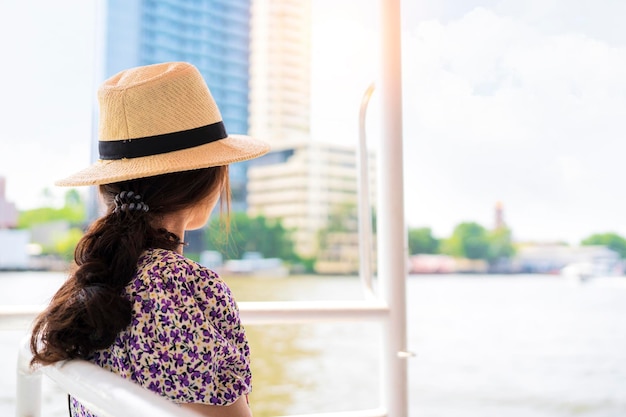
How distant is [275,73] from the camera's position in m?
19.2

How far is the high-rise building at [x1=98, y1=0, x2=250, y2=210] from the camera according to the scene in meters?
7.70

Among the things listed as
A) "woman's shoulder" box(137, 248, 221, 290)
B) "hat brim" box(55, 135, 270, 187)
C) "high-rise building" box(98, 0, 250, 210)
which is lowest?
"woman's shoulder" box(137, 248, 221, 290)

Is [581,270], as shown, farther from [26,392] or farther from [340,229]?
[26,392]

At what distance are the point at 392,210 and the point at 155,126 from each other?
59 cm

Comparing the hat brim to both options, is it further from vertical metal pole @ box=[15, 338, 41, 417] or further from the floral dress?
vertical metal pole @ box=[15, 338, 41, 417]

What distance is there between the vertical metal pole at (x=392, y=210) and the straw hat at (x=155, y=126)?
1.53ft

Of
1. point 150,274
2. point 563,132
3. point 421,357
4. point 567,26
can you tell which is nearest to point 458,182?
point 421,357

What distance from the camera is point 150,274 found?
928 millimetres

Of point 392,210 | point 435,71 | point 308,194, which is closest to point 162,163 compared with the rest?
point 392,210

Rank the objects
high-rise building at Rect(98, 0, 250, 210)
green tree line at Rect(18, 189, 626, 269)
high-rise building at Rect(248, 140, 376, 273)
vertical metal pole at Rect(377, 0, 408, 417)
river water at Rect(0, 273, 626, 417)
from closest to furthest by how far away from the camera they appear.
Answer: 1. vertical metal pole at Rect(377, 0, 408, 417)
2. high-rise building at Rect(98, 0, 250, 210)
3. river water at Rect(0, 273, 626, 417)
4. green tree line at Rect(18, 189, 626, 269)
5. high-rise building at Rect(248, 140, 376, 273)

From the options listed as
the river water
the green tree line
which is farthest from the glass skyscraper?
the river water

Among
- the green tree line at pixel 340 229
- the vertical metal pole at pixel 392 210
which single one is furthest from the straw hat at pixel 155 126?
the green tree line at pixel 340 229

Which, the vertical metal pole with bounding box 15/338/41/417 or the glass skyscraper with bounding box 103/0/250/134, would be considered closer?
the vertical metal pole with bounding box 15/338/41/417

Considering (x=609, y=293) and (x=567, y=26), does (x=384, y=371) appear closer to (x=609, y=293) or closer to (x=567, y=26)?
(x=567, y=26)
